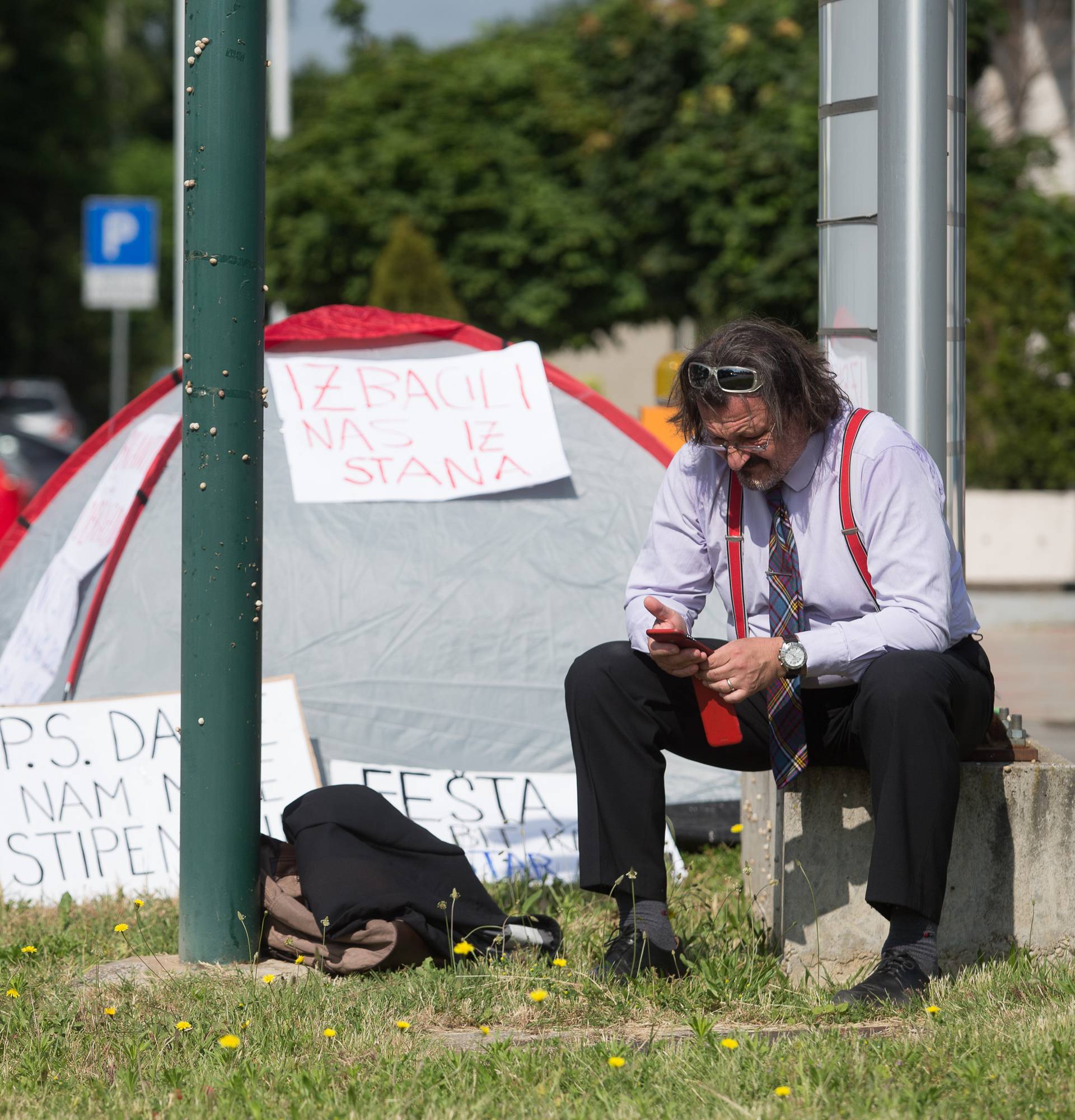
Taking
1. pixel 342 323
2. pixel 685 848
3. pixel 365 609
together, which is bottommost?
pixel 685 848

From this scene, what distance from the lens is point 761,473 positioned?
125 inches

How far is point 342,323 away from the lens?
4996 millimetres

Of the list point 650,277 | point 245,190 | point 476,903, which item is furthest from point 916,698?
point 650,277

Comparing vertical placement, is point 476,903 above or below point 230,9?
below

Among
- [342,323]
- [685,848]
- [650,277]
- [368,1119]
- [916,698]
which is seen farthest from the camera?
[650,277]

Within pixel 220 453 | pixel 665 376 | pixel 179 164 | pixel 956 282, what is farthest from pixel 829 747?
pixel 665 376

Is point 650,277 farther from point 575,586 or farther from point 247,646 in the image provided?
point 247,646

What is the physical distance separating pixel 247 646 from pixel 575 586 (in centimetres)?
158

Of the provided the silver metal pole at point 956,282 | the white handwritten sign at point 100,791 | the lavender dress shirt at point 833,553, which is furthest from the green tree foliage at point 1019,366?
the lavender dress shirt at point 833,553

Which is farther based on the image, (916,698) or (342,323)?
(342,323)

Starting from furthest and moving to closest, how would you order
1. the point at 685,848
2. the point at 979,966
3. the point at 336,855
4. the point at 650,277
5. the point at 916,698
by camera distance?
the point at 650,277
the point at 685,848
the point at 336,855
the point at 979,966
the point at 916,698

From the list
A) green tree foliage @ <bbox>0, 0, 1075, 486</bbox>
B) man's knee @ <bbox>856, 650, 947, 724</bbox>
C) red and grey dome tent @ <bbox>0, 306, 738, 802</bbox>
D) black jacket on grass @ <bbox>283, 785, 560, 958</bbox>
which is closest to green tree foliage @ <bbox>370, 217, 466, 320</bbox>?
green tree foliage @ <bbox>0, 0, 1075, 486</bbox>

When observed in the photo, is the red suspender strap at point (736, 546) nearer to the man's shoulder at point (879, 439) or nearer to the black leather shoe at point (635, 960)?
the man's shoulder at point (879, 439)

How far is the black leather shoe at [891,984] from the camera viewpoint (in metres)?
2.93
